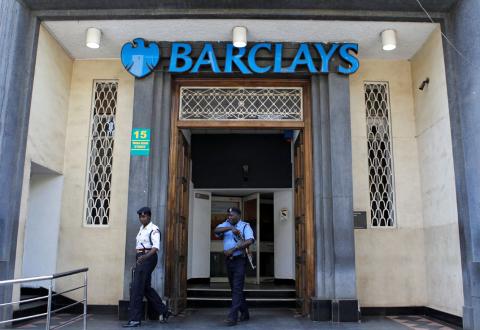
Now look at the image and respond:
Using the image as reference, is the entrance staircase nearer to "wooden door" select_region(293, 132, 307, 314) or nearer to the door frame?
"wooden door" select_region(293, 132, 307, 314)

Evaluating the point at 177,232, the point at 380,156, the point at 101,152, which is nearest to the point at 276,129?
the point at 380,156

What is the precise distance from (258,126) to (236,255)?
7.03ft

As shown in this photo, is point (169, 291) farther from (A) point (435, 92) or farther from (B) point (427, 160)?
(A) point (435, 92)

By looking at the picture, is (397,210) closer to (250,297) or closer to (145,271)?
(250,297)

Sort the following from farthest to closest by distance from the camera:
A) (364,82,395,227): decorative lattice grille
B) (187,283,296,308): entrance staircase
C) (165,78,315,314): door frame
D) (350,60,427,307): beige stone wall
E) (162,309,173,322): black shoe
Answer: (187,283,296,308): entrance staircase, (364,82,395,227): decorative lattice grille, (350,60,427,307): beige stone wall, (165,78,315,314): door frame, (162,309,173,322): black shoe

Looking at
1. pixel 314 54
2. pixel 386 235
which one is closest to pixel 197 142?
pixel 314 54

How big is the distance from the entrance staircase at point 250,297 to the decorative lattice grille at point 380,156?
222cm

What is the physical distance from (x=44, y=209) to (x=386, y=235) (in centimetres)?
559

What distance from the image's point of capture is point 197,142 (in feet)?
34.2

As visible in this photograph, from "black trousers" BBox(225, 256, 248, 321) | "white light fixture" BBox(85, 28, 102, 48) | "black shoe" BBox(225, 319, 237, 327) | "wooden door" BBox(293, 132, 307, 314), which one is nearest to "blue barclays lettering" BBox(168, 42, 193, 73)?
"white light fixture" BBox(85, 28, 102, 48)

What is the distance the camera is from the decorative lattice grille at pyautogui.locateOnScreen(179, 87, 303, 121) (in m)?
7.49

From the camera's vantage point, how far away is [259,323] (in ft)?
21.5

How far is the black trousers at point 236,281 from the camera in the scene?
6.34 metres

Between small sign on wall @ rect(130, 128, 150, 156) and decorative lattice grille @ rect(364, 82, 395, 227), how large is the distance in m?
3.66
